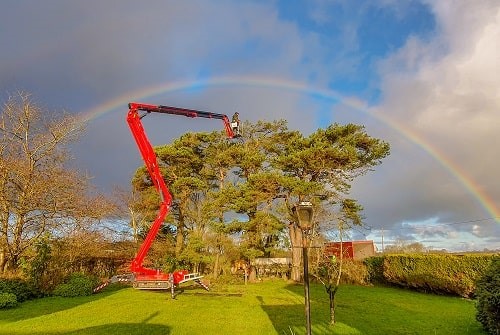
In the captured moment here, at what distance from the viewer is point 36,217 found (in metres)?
20.5

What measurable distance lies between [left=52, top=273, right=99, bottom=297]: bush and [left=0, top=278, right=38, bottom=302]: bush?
1.13 m

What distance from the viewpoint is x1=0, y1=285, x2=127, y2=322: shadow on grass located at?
44.4 feet

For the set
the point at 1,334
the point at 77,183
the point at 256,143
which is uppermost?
the point at 256,143

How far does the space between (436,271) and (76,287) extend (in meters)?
19.1

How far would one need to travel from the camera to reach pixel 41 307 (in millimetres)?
15633

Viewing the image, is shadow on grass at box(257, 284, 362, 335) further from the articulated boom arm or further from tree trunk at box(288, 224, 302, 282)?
tree trunk at box(288, 224, 302, 282)

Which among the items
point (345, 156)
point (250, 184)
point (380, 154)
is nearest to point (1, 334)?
point (250, 184)

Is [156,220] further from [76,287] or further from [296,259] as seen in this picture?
[296,259]

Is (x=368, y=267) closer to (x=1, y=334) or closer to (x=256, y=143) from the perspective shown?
(x=256, y=143)

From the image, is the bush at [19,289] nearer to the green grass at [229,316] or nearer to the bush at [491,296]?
the green grass at [229,316]

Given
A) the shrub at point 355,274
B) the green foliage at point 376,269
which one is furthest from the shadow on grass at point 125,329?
the green foliage at point 376,269

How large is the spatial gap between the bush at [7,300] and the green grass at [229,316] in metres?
0.54

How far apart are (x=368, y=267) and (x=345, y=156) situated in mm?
9083

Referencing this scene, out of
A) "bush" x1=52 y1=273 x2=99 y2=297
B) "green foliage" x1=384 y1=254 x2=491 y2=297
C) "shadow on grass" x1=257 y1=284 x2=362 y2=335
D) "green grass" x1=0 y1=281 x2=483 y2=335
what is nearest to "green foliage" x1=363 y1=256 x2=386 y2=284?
"green foliage" x1=384 y1=254 x2=491 y2=297
